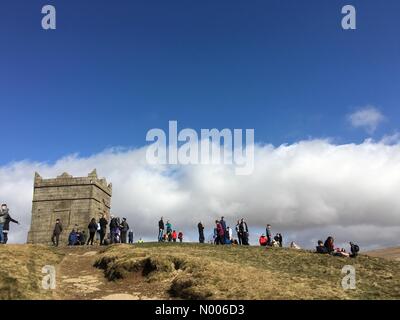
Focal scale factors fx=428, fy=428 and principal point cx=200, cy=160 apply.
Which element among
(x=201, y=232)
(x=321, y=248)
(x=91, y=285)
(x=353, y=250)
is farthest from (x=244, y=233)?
(x=91, y=285)

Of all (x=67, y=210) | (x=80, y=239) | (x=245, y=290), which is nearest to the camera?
(x=245, y=290)

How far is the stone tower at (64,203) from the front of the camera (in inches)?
1690

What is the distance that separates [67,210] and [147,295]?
101 feet

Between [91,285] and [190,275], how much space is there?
4037 millimetres

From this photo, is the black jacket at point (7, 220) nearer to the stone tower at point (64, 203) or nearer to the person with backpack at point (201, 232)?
the person with backpack at point (201, 232)

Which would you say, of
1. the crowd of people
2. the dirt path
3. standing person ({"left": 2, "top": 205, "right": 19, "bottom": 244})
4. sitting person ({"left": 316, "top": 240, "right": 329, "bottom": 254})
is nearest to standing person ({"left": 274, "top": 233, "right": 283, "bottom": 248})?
the crowd of people

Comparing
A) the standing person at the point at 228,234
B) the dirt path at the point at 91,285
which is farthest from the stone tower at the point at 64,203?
the dirt path at the point at 91,285

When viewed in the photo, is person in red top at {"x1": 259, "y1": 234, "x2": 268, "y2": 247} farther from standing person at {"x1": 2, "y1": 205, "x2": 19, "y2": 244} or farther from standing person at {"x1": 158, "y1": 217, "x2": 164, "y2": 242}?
standing person at {"x1": 2, "y1": 205, "x2": 19, "y2": 244}

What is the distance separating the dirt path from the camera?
15078 mm

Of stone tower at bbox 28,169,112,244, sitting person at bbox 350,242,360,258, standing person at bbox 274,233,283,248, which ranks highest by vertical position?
stone tower at bbox 28,169,112,244

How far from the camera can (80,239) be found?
34031 mm
